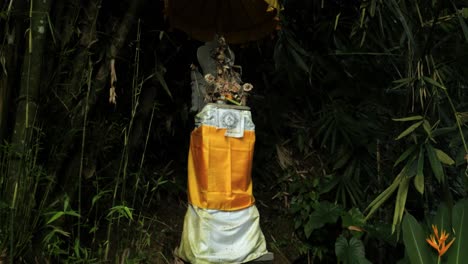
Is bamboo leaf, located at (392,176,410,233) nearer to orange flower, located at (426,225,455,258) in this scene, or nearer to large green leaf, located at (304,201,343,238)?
orange flower, located at (426,225,455,258)

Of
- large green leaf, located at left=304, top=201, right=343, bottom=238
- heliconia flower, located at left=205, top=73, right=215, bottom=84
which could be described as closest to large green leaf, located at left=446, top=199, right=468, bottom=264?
large green leaf, located at left=304, top=201, right=343, bottom=238

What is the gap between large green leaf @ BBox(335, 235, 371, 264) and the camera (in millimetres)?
2057

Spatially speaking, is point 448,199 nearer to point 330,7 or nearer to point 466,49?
point 466,49

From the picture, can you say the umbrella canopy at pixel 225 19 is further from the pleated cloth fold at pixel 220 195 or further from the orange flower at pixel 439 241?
the orange flower at pixel 439 241

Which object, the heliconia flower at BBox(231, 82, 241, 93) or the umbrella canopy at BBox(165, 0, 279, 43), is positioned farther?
the umbrella canopy at BBox(165, 0, 279, 43)

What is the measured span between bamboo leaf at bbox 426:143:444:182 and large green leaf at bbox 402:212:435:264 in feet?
0.73

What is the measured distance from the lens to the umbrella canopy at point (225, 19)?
2.27m

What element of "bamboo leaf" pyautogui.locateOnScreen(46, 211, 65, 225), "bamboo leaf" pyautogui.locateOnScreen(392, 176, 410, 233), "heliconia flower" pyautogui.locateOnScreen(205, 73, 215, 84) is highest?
"heliconia flower" pyautogui.locateOnScreen(205, 73, 215, 84)

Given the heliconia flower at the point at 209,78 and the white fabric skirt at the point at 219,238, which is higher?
the heliconia flower at the point at 209,78

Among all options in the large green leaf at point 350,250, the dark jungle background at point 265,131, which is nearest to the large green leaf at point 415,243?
the dark jungle background at point 265,131

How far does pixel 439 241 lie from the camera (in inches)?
66.9

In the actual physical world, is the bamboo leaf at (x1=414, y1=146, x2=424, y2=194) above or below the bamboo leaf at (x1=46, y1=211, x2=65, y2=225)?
above

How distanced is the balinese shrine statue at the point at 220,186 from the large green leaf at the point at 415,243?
613 mm

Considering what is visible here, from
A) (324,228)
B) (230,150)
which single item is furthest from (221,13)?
(324,228)
